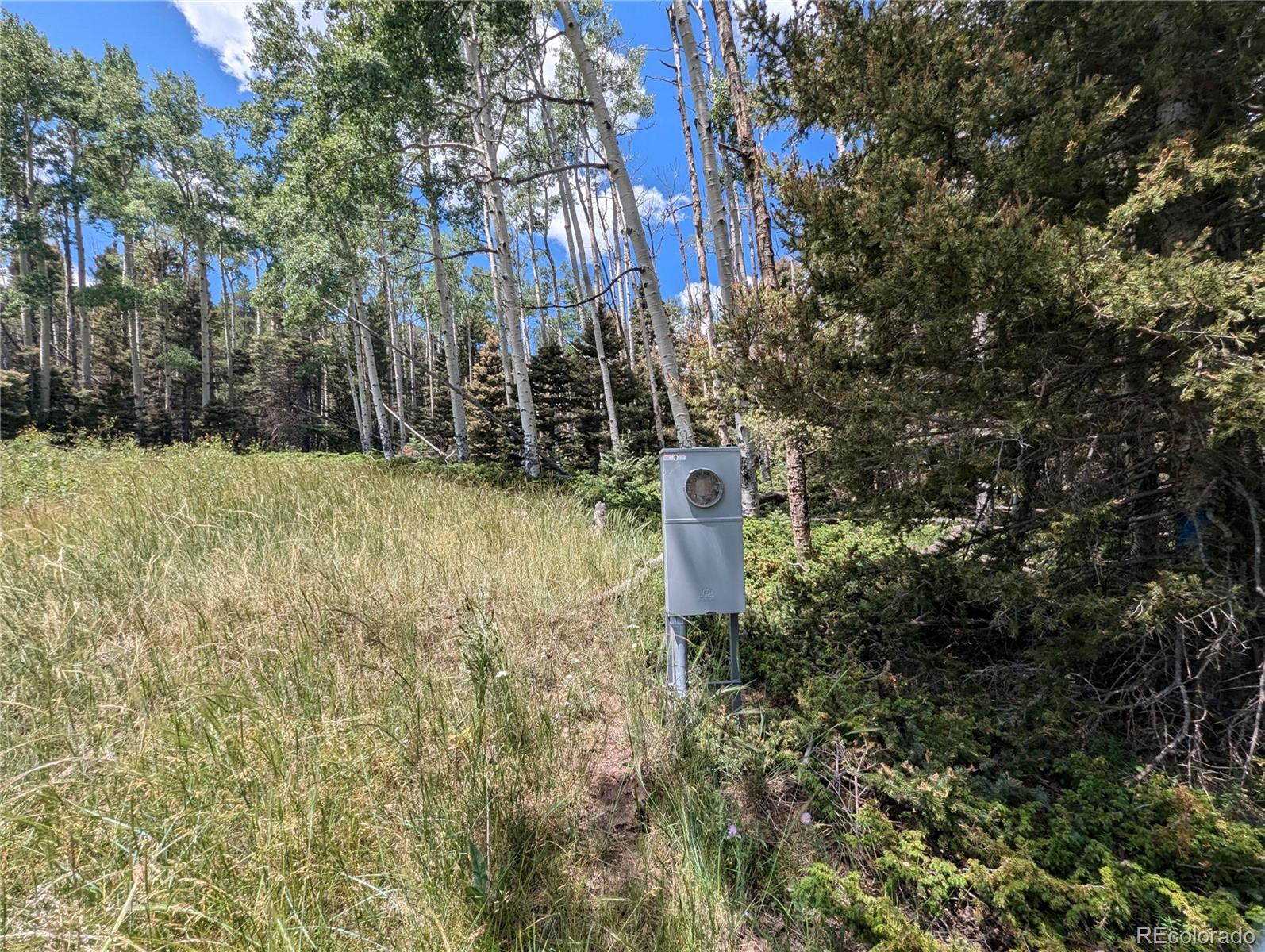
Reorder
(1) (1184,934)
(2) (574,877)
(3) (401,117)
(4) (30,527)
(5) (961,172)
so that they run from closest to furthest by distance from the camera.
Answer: (1) (1184,934) < (2) (574,877) < (5) (961,172) < (4) (30,527) < (3) (401,117)

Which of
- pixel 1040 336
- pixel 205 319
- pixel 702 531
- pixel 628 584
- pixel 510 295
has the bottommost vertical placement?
pixel 628 584

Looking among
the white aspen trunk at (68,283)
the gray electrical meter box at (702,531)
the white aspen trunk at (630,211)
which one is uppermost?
the white aspen trunk at (68,283)

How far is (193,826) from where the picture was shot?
4.50ft

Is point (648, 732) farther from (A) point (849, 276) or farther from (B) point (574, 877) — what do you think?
(A) point (849, 276)

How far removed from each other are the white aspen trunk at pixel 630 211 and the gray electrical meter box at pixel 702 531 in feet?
9.13

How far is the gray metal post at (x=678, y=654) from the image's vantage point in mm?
2387

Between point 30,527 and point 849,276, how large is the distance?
5.39 metres

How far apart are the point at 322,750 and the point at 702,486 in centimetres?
180

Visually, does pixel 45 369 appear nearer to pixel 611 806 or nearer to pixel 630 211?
pixel 630 211

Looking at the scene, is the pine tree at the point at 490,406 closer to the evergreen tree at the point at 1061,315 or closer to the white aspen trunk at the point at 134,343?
the evergreen tree at the point at 1061,315

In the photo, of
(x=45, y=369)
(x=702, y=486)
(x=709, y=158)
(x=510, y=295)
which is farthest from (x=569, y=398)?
(x=45, y=369)

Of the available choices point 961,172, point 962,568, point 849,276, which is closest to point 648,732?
point 962,568

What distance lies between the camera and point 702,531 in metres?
2.29

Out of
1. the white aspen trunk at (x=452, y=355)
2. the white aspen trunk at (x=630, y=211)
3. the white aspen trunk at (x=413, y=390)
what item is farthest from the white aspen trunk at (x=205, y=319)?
the white aspen trunk at (x=630, y=211)
